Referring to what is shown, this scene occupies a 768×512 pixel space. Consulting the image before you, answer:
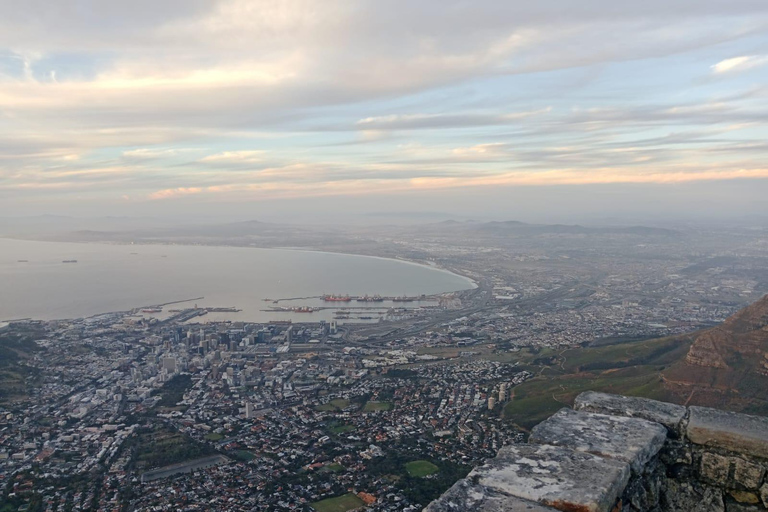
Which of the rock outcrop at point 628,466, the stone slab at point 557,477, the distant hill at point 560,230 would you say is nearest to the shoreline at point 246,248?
the distant hill at point 560,230

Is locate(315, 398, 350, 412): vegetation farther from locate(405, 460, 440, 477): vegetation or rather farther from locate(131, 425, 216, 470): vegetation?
locate(405, 460, 440, 477): vegetation

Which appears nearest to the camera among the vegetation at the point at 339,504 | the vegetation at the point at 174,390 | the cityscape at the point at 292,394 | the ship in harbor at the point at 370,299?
the vegetation at the point at 339,504

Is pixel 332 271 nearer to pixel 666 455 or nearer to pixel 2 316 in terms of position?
pixel 2 316

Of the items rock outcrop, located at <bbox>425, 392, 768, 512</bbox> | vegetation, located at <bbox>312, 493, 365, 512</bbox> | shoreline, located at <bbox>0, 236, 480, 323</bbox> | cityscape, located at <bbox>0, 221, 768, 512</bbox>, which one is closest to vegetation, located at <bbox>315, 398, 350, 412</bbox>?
cityscape, located at <bbox>0, 221, 768, 512</bbox>

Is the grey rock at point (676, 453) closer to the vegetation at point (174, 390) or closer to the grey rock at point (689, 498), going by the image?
the grey rock at point (689, 498)

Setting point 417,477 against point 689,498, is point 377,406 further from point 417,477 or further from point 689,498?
point 689,498

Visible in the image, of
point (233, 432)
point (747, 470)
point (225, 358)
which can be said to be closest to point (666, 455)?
point (747, 470)
